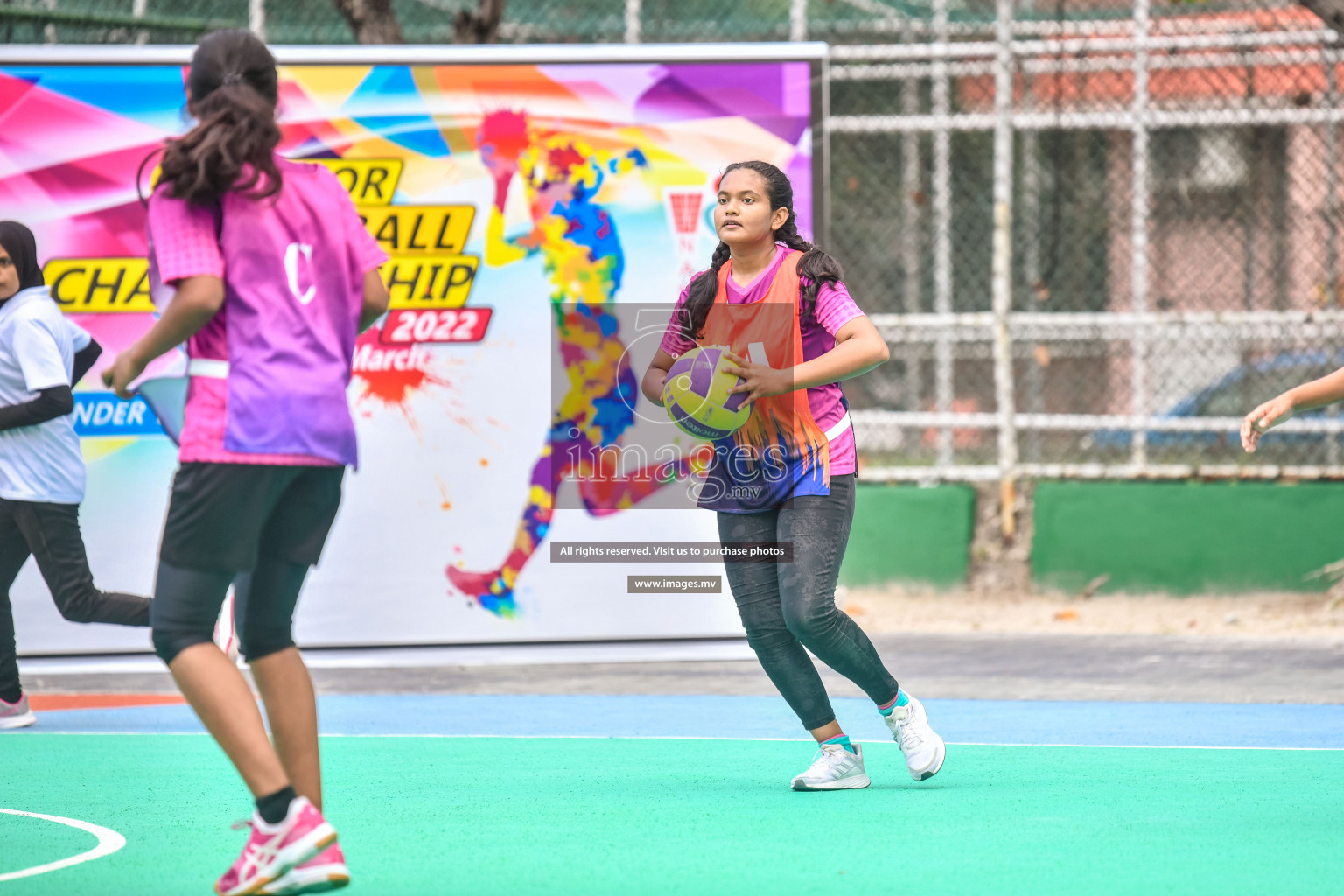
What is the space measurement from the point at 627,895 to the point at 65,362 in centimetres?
407

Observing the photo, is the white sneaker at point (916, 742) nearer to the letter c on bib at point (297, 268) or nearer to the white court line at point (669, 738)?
the white court line at point (669, 738)

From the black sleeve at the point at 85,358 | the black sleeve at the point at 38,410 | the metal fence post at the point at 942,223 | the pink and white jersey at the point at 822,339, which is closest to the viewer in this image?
the pink and white jersey at the point at 822,339

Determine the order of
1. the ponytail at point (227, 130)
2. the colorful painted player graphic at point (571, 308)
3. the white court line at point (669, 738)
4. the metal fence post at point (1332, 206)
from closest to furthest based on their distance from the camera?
the ponytail at point (227, 130) < the white court line at point (669, 738) < the colorful painted player graphic at point (571, 308) < the metal fence post at point (1332, 206)

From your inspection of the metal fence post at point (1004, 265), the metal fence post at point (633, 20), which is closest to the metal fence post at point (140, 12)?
the metal fence post at point (633, 20)

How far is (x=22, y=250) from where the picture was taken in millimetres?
6898

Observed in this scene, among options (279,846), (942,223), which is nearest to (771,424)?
(279,846)

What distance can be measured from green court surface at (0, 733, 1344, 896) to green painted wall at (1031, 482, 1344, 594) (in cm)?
450

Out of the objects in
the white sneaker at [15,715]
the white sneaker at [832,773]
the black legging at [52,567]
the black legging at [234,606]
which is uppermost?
the black legging at [234,606]

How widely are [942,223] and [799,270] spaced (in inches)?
252

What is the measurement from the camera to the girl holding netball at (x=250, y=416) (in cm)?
369

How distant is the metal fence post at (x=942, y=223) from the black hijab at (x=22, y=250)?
6.07 m

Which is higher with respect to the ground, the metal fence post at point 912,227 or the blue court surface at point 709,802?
the metal fence post at point 912,227

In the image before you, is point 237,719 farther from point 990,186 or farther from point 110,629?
point 990,186

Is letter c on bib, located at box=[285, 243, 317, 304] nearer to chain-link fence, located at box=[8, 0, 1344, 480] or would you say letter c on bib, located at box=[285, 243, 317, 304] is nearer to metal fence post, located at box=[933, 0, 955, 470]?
chain-link fence, located at box=[8, 0, 1344, 480]
